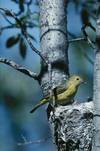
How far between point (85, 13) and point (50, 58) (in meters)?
Answer: 0.52

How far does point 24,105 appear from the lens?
40.0ft

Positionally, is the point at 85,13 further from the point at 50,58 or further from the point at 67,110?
the point at 67,110

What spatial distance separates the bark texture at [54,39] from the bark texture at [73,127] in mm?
360

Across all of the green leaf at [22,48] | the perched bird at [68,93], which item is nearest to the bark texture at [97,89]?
the green leaf at [22,48]

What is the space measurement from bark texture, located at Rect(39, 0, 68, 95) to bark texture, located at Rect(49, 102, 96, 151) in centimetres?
36

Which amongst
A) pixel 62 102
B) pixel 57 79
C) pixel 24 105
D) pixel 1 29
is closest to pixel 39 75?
pixel 57 79

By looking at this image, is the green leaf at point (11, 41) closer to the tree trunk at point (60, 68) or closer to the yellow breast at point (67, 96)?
the tree trunk at point (60, 68)

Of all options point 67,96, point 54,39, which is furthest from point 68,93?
point 54,39

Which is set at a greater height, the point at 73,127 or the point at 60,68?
the point at 60,68

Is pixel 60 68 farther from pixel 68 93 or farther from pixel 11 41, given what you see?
pixel 68 93

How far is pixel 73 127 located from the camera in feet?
21.3

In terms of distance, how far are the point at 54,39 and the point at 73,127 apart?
2.93 ft

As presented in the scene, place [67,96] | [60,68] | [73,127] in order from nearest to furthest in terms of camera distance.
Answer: [60,68] < [73,127] < [67,96]

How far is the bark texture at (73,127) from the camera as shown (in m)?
6.25
